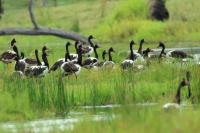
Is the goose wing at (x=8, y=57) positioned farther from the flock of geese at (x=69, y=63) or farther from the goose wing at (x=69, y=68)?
the goose wing at (x=69, y=68)

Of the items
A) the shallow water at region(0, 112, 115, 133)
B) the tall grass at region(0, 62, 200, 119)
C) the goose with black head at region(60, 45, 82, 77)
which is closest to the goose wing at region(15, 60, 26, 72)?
the goose with black head at region(60, 45, 82, 77)

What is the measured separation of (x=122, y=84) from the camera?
15.5 m

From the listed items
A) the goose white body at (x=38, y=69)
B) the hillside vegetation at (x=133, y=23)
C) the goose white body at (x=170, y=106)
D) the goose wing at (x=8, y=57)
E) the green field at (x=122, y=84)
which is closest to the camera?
the green field at (x=122, y=84)

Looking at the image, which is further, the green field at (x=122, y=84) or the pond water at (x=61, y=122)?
the pond water at (x=61, y=122)

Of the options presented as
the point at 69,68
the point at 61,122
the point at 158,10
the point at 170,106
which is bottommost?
the point at 61,122

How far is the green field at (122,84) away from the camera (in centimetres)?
1114

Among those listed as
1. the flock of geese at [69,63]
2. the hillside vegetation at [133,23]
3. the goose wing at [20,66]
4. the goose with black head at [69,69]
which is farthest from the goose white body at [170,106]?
the hillside vegetation at [133,23]

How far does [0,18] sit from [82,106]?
3120cm

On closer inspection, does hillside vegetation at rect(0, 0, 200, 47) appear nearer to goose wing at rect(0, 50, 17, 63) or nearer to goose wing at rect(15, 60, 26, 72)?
goose wing at rect(0, 50, 17, 63)

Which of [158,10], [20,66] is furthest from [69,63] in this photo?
[158,10]

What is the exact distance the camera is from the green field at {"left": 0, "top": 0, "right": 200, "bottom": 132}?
11.1 m

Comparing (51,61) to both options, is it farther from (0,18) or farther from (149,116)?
(0,18)

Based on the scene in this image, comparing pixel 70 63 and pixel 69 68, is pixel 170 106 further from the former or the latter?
pixel 70 63

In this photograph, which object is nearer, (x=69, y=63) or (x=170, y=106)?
(x=170, y=106)
